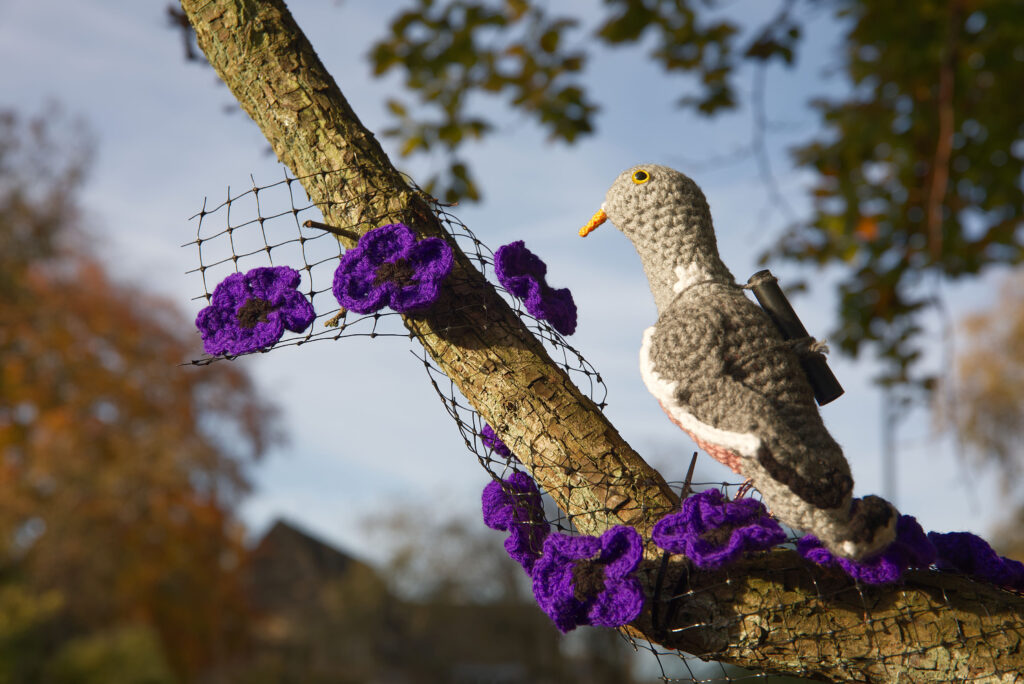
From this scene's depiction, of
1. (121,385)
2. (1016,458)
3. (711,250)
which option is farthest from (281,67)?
(121,385)

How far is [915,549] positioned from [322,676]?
14.3 metres

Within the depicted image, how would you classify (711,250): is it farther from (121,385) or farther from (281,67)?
(121,385)

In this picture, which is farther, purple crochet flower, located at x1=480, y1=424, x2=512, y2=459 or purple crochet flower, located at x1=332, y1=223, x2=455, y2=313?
purple crochet flower, located at x1=480, y1=424, x2=512, y2=459

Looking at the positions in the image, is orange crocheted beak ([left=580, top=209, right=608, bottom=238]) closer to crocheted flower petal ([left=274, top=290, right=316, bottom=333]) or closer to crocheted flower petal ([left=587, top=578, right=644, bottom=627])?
crocheted flower petal ([left=274, top=290, right=316, bottom=333])

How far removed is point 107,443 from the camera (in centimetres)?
1504

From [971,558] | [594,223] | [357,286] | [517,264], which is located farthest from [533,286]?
[971,558]

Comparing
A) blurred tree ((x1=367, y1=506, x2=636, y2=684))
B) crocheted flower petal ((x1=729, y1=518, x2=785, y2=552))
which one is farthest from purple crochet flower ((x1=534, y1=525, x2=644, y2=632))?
blurred tree ((x1=367, y1=506, x2=636, y2=684))

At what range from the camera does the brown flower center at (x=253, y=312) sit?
1.16 metres

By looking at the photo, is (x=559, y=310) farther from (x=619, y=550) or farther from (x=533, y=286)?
(x=619, y=550)

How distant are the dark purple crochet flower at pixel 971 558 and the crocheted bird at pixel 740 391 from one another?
0.22m

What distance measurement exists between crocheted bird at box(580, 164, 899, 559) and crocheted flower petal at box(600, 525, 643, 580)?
157 mm

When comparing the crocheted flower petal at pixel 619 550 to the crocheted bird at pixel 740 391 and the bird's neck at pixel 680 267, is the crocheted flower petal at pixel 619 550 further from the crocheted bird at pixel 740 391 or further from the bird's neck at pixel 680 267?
the bird's neck at pixel 680 267

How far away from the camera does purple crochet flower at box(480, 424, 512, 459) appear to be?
125 cm

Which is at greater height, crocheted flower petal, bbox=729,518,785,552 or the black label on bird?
the black label on bird
